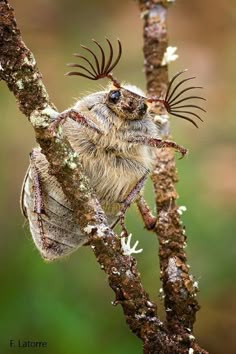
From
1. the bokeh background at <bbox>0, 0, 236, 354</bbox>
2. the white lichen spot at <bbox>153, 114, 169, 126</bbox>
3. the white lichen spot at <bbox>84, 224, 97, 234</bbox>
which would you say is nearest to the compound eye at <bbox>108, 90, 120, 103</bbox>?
the white lichen spot at <bbox>153, 114, 169, 126</bbox>

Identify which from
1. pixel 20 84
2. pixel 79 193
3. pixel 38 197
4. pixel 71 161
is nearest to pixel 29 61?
pixel 20 84

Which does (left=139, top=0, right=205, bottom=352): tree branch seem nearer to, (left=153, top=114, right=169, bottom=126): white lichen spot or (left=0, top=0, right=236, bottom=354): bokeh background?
(left=153, top=114, right=169, bottom=126): white lichen spot

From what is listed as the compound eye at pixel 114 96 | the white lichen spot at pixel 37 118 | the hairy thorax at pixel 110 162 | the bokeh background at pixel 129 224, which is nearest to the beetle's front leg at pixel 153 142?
the hairy thorax at pixel 110 162

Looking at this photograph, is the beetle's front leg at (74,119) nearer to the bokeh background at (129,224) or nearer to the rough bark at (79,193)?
the rough bark at (79,193)

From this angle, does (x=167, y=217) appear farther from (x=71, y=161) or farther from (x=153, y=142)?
(x=71, y=161)

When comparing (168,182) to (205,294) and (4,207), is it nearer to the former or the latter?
(205,294)

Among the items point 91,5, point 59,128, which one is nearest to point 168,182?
point 59,128
